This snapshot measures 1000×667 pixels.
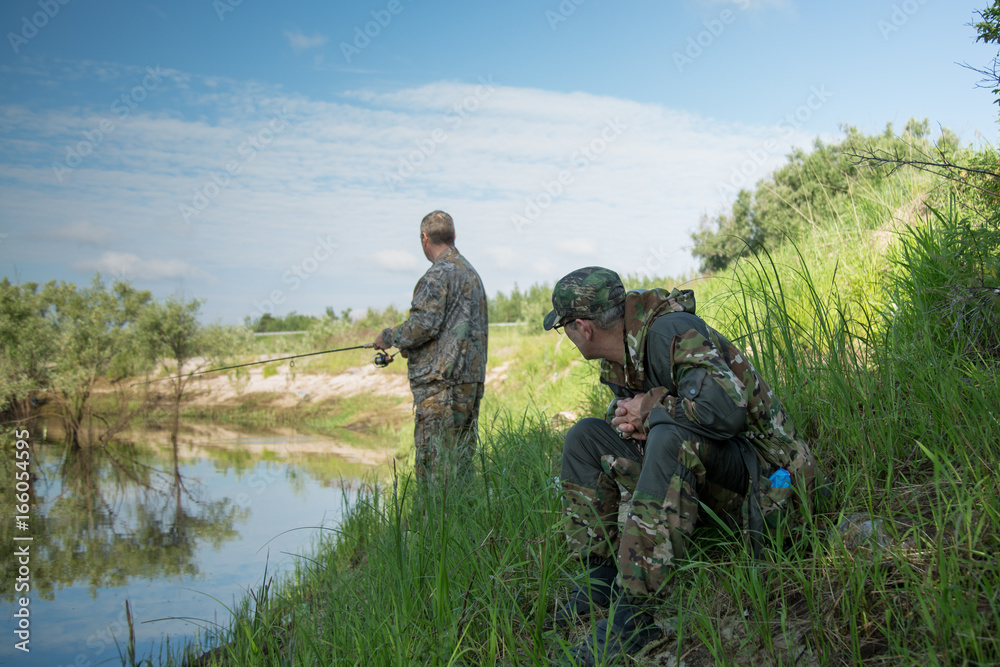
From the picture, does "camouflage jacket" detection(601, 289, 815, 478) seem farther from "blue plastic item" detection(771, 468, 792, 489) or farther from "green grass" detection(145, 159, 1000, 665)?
"green grass" detection(145, 159, 1000, 665)

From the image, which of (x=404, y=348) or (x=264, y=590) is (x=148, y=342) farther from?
(x=264, y=590)

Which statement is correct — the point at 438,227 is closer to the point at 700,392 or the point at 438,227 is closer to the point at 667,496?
the point at 700,392

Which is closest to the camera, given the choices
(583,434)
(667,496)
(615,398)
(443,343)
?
(667,496)

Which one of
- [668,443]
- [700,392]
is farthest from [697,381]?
[668,443]

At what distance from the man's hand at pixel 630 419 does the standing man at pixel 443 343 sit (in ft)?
8.22

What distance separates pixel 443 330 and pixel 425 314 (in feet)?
0.73

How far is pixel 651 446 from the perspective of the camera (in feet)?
7.43

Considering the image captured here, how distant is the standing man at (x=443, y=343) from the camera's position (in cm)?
506

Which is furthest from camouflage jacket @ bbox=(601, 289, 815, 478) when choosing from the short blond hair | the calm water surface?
the short blond hair

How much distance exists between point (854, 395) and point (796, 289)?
2.66 m

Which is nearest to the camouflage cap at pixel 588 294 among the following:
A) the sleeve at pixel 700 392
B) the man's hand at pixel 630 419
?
the sleeve at pixel 700 392

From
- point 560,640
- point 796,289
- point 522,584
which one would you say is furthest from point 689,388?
point 796,289

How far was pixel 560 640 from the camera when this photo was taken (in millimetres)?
2146

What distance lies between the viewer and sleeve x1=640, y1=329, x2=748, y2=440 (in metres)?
2.23
